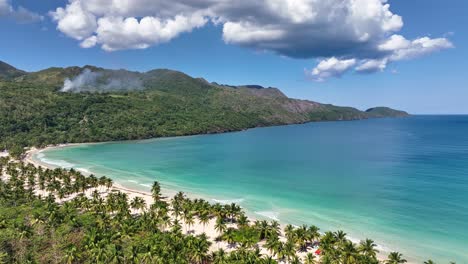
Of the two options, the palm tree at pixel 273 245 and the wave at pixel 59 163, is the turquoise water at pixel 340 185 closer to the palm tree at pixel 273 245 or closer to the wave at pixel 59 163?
the wave at pixel 59 163

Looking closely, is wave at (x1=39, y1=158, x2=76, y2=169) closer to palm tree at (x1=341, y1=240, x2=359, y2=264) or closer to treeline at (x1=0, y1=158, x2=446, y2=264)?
treeline at (x1=0, y1=158, x2=446, y2=264)

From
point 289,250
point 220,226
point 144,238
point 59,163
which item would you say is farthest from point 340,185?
point 59,163

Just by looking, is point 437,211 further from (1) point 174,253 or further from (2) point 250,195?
(1) point 174,253

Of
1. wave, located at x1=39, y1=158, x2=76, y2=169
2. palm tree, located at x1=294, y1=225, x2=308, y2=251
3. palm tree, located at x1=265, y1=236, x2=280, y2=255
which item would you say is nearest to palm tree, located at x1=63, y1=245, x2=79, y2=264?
palm tree, located at x1=265, y1=236, x2=280, y2=255

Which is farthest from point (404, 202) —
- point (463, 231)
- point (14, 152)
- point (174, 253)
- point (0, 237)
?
point (14, 152)

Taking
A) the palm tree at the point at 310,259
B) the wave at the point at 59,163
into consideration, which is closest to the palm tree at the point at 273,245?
the palm tree at the point at 310,259

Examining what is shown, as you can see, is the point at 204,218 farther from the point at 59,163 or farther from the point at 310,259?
the point at 59,163
